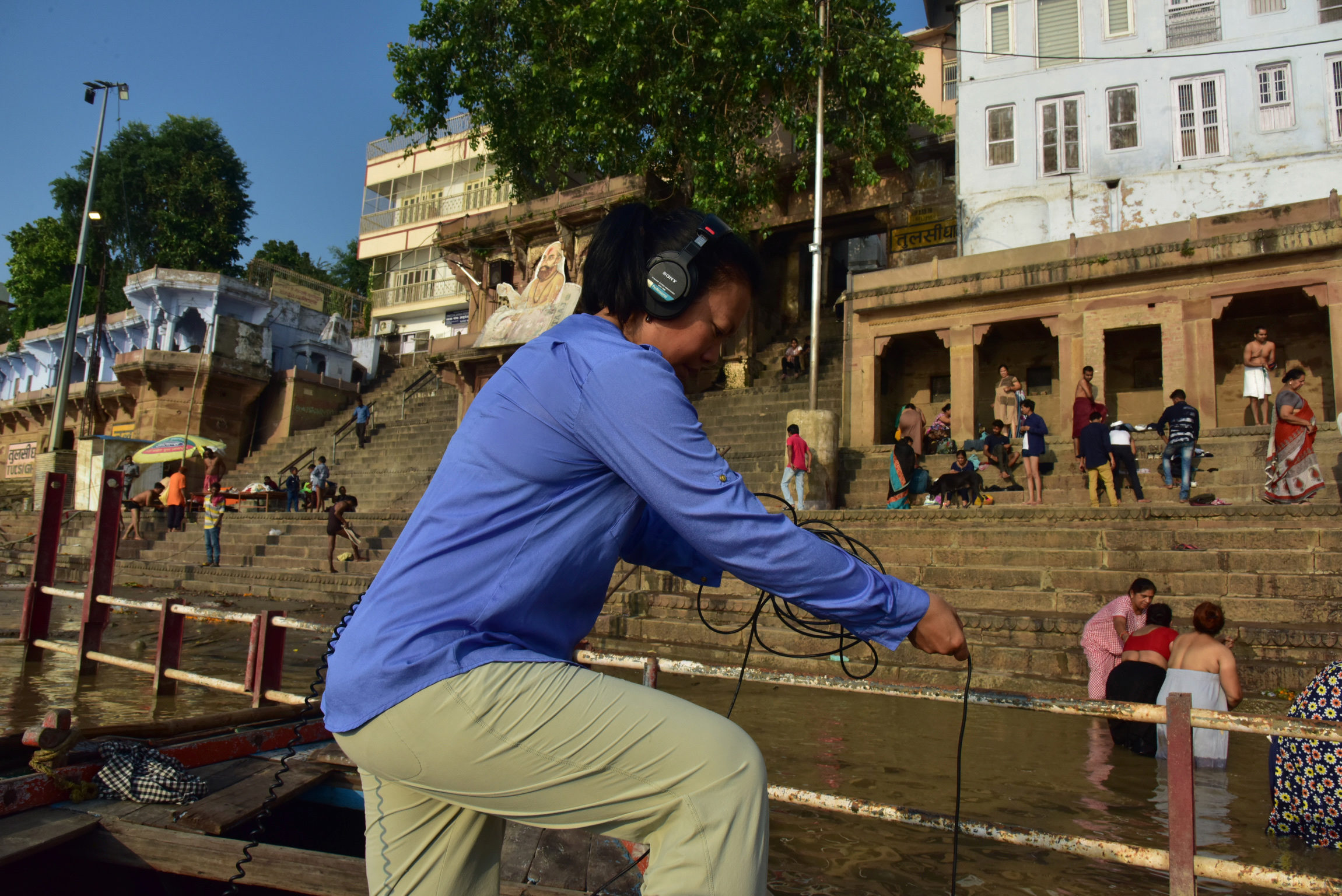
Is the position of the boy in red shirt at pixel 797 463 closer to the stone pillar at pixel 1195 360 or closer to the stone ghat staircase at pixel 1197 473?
the stone ghat staircase at pixel 1197 473

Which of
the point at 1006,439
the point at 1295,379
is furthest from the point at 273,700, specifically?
the point at 1006,439

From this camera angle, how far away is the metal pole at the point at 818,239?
1744cm

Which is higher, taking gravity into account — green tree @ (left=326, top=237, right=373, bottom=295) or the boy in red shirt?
green tree @ (left=326, top=237, right=373, bottom=295)

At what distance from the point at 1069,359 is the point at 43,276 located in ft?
167

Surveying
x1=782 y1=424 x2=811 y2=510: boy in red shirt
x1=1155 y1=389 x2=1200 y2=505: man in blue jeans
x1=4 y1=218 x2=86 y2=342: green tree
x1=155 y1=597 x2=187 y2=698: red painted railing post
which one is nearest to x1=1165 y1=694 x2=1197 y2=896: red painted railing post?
x1=155 y1=597 x2=187 y2=698: red painted railing post

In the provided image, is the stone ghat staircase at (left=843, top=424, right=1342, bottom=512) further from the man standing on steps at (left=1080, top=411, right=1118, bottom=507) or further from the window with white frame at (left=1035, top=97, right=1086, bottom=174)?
the window with white frame at (left=1035, top=97, right=1086, bottom=174)

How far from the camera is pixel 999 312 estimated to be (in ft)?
60.6

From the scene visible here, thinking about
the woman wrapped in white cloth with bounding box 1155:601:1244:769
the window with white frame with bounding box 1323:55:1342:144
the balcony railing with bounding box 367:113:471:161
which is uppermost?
the balcony railing with bounding box 367:113:471:161

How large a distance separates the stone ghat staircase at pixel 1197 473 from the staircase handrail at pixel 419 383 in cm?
2039

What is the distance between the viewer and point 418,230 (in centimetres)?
4306

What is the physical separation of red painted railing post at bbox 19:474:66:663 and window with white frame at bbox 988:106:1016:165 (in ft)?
68.0

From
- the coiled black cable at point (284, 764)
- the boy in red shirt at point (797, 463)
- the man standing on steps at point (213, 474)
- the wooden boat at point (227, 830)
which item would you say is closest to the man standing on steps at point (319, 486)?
the man standing on steps at point (213, 474)

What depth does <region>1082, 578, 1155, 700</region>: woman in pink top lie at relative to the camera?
21.9 ft

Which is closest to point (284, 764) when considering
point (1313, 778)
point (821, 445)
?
point (1313, 778)
